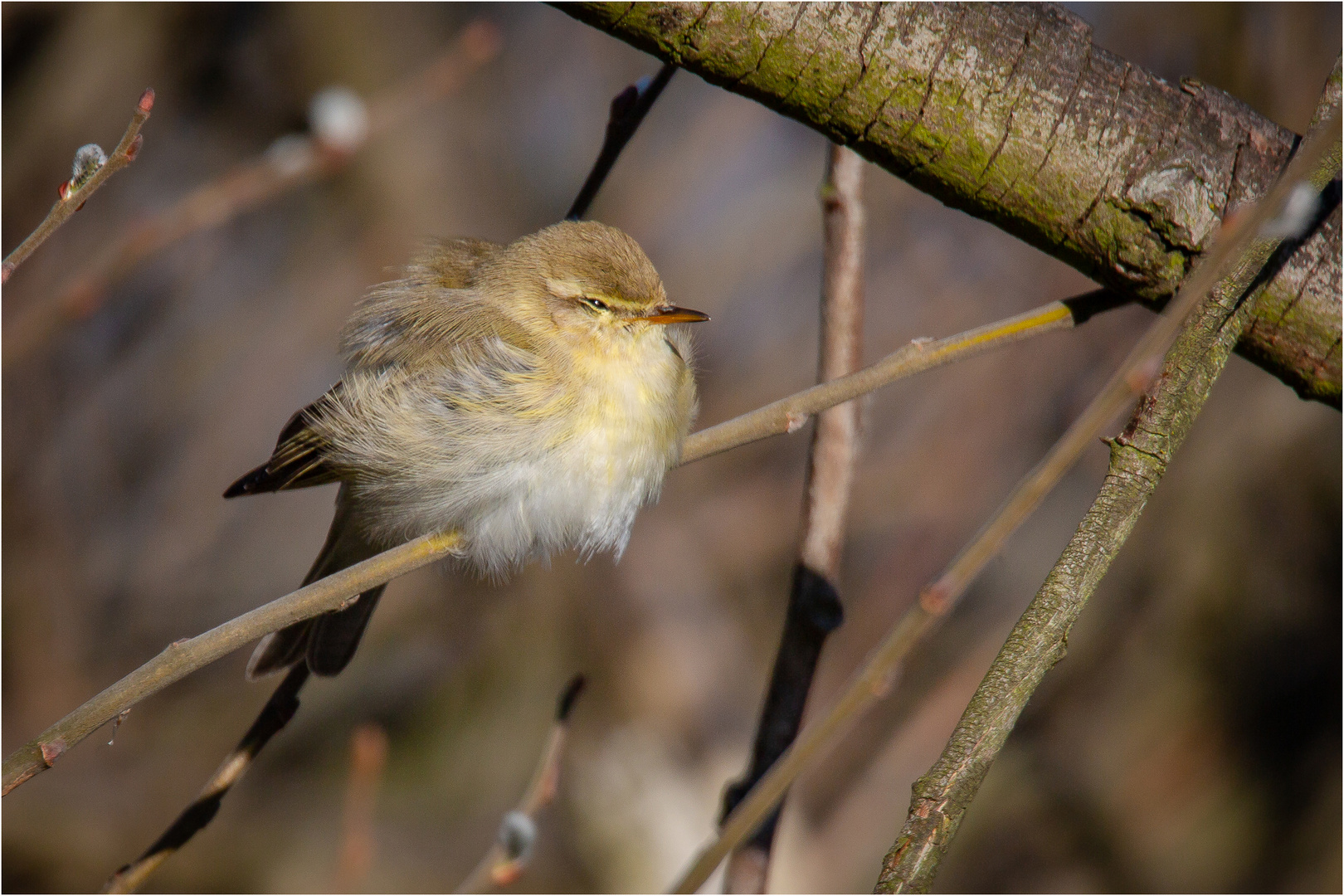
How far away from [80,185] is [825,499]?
5.53 feet

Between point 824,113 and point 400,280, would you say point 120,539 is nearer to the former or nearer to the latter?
point 400,280

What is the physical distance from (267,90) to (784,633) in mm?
6171

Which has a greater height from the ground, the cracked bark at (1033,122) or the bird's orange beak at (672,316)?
the cracked bark at (1033,122)

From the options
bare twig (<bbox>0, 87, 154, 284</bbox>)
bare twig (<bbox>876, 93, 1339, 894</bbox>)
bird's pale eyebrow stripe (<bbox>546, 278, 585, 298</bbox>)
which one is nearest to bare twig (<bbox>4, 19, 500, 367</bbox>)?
bird's pale eyebrow stripe (<bbox>546, 278, 585, 298</bbox>)

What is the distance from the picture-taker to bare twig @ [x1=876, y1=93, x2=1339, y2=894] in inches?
49.5

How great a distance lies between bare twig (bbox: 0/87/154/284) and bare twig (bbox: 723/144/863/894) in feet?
4.86

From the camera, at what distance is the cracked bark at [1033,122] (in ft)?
5.78

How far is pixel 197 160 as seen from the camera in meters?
6.77

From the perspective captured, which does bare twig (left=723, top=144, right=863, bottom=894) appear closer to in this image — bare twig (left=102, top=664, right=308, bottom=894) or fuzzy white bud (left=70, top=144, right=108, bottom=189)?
bare twig (left=102, top=664, right=308, bottom=894)

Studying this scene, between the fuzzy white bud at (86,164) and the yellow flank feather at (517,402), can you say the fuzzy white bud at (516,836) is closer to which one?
the yellow flank feather at (517,402)

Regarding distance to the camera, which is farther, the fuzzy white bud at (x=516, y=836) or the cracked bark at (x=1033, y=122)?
the fuzzy white bud at (x=516, y=836)

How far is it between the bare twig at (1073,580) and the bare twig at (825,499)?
887mm

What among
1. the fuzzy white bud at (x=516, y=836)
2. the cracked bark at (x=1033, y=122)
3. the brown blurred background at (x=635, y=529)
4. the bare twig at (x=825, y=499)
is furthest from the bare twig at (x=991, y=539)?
the brown blurred background at (x=635, y=529)

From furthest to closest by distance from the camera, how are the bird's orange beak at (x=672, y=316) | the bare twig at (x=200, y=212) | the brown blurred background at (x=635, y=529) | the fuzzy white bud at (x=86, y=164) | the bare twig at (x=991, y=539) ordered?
1. the brown blurred background at (x=635, y=529)
2. the bird's orange beak at (x=672, y=316)
3. the bare twig at (x=200, y=212)
4. the fuzzy white bud at (x=86, y=164)
5. the bare twig at (x=991, y=539)
